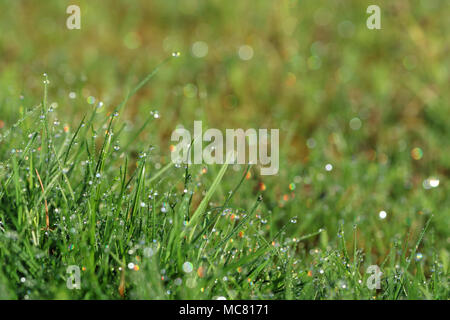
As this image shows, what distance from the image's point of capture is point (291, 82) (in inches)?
134

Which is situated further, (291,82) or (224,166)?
(291,82)

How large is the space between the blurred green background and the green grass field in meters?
0.01

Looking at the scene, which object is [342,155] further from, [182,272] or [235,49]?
[182,272]

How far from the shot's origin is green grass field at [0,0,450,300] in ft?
4.78

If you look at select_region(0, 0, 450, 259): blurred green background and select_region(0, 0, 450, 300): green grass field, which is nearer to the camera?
select_region(0, 0, 450, 300): green grass field

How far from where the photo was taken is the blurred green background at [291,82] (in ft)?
8.13

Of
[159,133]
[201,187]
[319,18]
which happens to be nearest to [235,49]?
[319,18]

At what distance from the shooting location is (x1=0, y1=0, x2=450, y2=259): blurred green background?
248 cm

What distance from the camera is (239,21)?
155 inches

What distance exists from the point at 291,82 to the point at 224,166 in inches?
76.6

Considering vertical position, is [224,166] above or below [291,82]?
below

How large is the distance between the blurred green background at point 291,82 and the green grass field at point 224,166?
1 cm

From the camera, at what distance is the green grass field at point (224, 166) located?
57.4 inches

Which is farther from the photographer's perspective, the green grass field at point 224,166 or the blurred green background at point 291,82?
the blurred green background at point 291,82
